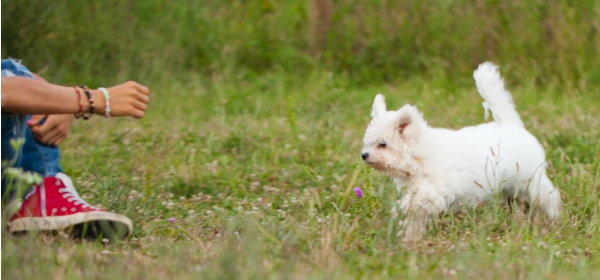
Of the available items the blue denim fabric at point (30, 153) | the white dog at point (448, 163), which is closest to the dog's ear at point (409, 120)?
the white dog at point (448, 163)

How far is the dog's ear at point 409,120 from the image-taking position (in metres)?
3.25

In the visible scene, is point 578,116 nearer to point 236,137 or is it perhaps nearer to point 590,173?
point 590,173

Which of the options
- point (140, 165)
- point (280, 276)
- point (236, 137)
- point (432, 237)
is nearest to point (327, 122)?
point (236, 137)

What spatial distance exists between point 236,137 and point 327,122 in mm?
557

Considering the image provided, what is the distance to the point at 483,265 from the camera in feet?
8.39

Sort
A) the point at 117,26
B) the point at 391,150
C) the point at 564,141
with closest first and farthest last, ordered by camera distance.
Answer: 1. the point at 391,150
2. the point at 564,141
3. the point at 117,26

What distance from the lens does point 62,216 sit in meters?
2.77

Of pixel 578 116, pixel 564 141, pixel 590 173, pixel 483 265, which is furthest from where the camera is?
pixel 578 116

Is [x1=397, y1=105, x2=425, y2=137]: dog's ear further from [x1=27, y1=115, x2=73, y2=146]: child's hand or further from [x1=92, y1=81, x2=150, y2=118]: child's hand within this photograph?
[x1=27, y1=115, x2=73, y2=146]: child's hand

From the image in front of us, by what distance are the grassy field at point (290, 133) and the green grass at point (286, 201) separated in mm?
13

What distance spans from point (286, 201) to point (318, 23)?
4439 mm

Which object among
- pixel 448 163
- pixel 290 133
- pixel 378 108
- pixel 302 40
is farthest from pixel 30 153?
pixel 302 40

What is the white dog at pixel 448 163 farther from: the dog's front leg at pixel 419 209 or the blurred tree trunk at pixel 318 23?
the blurred tree trunk at pixel 318 23

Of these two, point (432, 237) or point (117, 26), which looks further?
point (117, 26)
